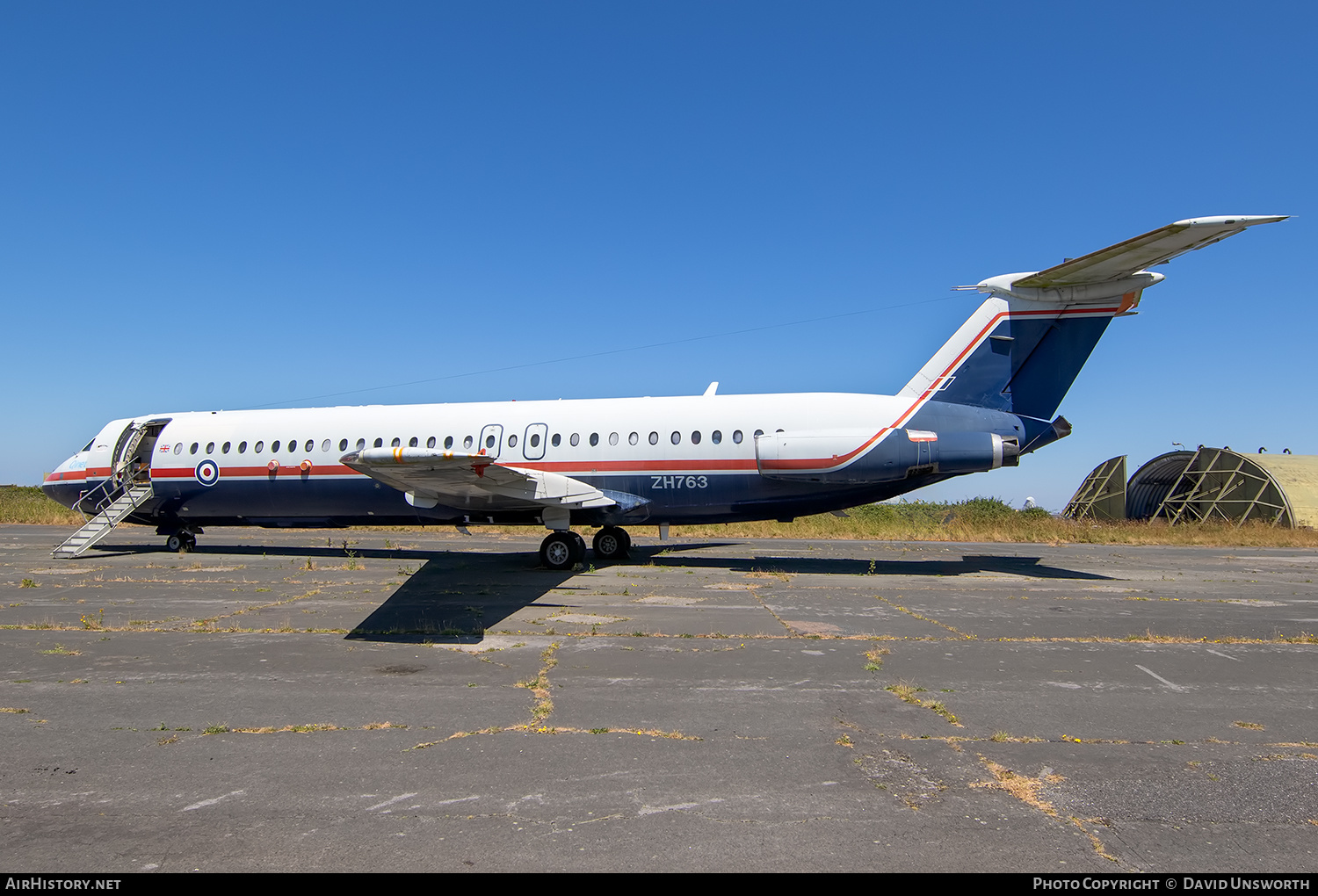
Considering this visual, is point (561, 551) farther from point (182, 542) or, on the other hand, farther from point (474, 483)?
point (182, 542)

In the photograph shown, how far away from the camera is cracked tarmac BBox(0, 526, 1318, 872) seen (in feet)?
13.1

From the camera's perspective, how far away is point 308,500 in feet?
59.0

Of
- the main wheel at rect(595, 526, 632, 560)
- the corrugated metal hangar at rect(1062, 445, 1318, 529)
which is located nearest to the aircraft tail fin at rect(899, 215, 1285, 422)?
the main wheel at rect(595, 526, 632, 560)

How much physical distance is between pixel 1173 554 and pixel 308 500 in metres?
22.4

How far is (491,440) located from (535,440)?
42.5 inches

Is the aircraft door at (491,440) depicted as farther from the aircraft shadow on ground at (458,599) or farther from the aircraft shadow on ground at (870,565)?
the aircraft shadow on ground at (870,565)

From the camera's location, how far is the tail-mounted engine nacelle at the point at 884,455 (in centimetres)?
1451

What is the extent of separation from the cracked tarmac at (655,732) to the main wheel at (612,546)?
5.12m

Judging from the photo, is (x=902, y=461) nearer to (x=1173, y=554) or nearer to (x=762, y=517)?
(x=762, y=517)

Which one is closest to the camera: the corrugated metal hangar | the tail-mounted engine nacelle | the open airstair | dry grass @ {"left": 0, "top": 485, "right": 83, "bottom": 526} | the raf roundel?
the tail-mounted engine nacelle

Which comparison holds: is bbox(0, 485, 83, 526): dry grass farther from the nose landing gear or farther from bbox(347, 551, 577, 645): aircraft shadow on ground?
bbox(347, 551, 577, 645): aircraft shadow on ground

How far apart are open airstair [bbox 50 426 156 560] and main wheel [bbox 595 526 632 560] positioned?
11.3 m

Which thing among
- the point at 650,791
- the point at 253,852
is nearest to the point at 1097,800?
the point at 650,791

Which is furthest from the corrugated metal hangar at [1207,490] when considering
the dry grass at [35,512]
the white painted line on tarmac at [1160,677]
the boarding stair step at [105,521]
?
the dry grass at [35,512]
